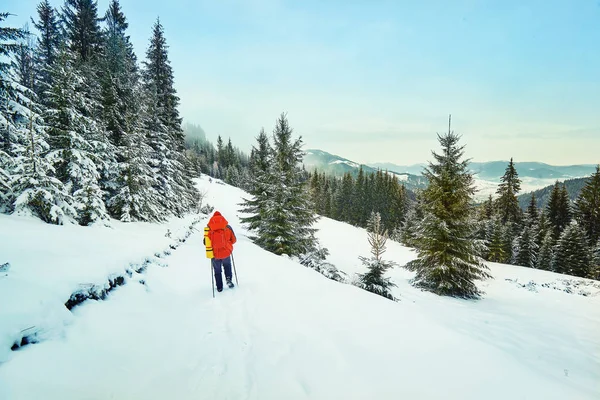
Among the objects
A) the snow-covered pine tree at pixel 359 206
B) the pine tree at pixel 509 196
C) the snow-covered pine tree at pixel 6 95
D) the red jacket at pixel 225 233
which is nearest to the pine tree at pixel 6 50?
the snow-covered pine tree at pixel 6 95

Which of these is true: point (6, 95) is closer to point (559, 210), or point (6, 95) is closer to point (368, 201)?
point (559, 210)

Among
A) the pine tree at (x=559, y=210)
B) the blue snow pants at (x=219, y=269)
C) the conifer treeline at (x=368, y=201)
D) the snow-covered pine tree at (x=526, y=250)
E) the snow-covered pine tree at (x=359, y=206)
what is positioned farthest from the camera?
the snow-covered pine tree at (x=359, y=206)

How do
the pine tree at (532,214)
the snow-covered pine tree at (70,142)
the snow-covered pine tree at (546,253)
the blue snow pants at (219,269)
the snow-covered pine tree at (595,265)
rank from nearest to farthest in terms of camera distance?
the blue snow pants at (219,269), the snow-covered pine tree at (70,142), the snow-covered pine tree at (595,265), the snow-covered pine tree at (546,253), the pine tree at (532,214)

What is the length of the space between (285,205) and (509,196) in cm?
4694

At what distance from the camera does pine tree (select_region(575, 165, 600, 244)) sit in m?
36.9

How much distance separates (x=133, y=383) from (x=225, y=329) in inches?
70.9

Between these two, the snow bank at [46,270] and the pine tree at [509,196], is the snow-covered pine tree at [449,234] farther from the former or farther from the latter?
the pine tree at [509,196]

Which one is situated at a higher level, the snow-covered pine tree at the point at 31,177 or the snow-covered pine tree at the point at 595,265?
the snow-covered pine tree at the point at 31,177

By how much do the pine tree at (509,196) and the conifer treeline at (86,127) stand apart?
165 ft

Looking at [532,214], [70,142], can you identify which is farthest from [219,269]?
[532,214]

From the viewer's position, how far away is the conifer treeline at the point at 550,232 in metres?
29.8

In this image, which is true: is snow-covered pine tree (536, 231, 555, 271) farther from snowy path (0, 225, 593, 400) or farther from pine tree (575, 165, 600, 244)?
snowy path (0, 225, 593, 400)

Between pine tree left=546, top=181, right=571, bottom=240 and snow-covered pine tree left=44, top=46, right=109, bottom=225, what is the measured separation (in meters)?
59.3

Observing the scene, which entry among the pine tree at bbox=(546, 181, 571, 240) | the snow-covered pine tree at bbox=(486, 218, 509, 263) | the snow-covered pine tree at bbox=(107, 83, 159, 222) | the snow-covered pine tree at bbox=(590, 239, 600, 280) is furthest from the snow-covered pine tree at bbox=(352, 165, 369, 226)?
the snow-covered pine tree at bbox=(107, 83, 159, 222)
